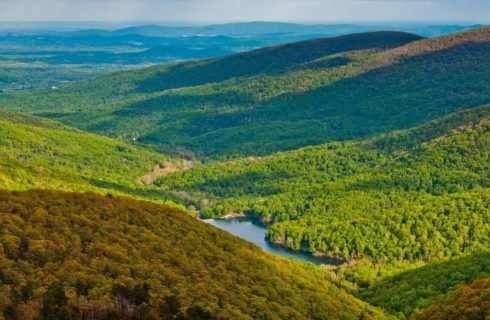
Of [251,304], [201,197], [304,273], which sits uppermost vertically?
[251,304]

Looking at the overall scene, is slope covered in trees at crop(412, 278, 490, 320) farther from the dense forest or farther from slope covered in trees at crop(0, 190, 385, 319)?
the dense forest

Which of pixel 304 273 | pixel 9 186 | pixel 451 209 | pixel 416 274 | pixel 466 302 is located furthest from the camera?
pixel 451 209

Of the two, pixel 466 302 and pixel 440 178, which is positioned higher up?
pixel 466 302

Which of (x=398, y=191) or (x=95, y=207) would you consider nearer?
(x=95, y=207)

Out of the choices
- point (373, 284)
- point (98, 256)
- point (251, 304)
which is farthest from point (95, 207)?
point (373, 284)

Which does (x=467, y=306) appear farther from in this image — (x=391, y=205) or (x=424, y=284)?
(x=391, y=205)

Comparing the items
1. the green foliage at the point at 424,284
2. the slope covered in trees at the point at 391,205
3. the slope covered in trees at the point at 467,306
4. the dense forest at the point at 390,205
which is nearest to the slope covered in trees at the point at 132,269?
the green foliage at the point at 424,284

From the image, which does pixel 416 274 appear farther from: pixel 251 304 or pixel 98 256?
pixel 98 256

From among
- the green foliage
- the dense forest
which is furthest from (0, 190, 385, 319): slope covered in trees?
the dense forest
